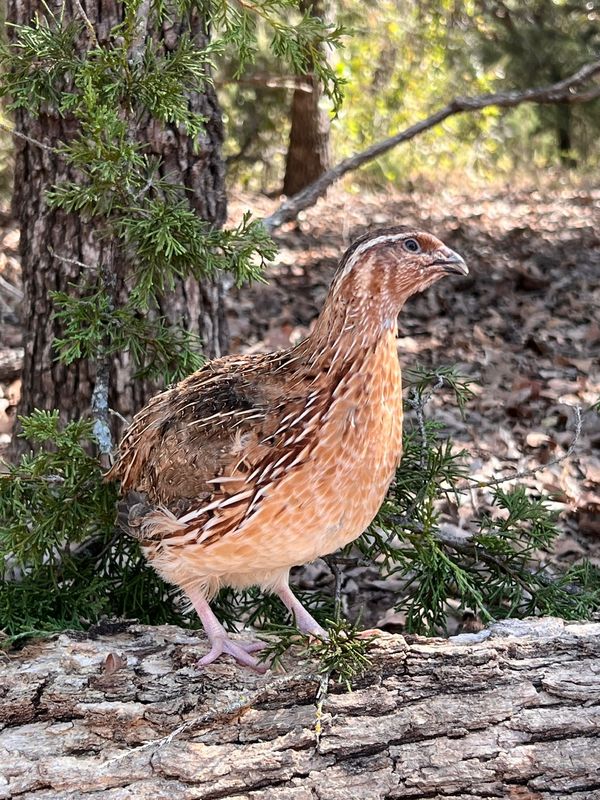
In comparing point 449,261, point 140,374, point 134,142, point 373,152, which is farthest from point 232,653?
point 373,152

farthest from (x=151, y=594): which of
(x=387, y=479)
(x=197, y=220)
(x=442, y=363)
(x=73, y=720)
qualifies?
(x=442, y=363)

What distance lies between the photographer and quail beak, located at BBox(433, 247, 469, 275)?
3.40m

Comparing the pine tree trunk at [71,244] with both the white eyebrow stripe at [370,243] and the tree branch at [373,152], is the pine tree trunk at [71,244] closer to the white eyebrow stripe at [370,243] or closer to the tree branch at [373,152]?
the tree branch at [373,152]

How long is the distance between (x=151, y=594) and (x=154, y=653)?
728 millimetres

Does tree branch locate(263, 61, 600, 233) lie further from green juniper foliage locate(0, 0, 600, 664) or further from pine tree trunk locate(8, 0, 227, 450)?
green juniper foliage locate(0, 0, 600, 664)

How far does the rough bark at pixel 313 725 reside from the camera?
2973 millimetres

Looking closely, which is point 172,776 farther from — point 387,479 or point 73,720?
point 387,479

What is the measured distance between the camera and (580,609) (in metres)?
3.91

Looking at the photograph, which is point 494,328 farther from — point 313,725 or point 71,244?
point 313,725

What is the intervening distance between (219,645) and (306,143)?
34.3 ft

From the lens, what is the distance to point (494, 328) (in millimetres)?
7801

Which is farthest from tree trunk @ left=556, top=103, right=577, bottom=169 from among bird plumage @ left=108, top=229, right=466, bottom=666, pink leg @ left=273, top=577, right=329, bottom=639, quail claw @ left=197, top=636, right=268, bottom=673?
quail claw @ left=197, top=636, right=268, bottom=673

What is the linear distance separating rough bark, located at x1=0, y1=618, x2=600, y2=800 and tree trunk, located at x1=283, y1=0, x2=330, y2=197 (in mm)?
10339

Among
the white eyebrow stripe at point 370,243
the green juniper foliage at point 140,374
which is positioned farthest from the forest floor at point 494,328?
the white eyebrow stripe at point 370,243
